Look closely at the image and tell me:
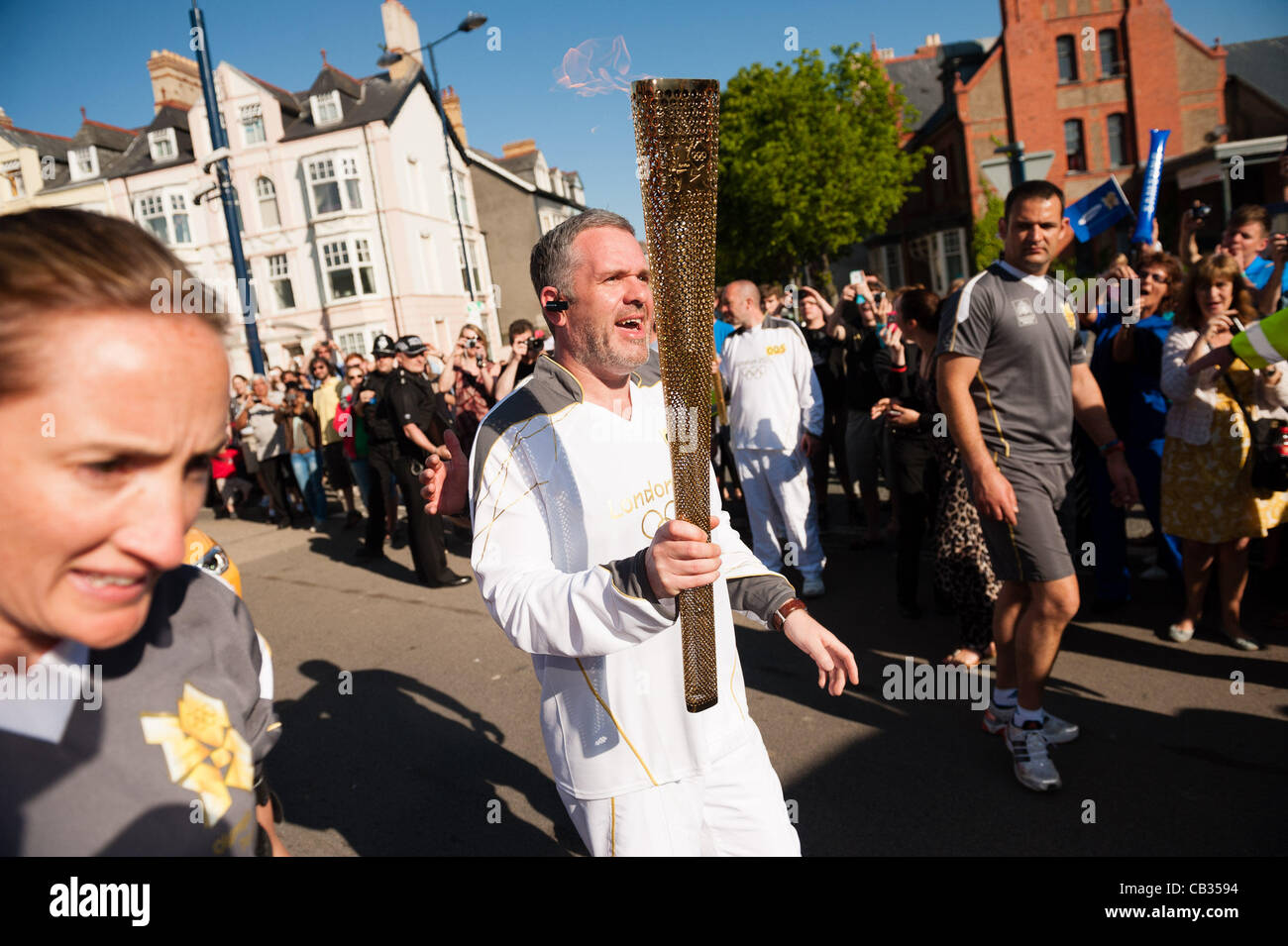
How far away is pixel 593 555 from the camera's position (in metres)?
1.89

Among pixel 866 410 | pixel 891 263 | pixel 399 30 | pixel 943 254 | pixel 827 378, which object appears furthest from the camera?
pixel 891 263

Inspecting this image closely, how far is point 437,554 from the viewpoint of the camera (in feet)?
24.8

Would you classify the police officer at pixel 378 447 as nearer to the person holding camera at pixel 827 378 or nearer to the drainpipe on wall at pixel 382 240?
the person holding camera at pixel 827 378

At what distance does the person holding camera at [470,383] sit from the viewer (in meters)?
8.66

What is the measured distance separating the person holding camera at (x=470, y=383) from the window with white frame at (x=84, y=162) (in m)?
29.8

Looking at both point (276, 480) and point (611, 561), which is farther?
point (276, 480)

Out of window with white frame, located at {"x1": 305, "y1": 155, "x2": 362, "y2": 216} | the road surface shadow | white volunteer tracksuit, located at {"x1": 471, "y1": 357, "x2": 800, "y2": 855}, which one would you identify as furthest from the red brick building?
white volunteer tracksuit, located at {"x1": 471, "y1": 357, "x2": 800, "y2": 855}

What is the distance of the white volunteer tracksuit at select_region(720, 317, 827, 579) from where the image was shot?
6109 millimetres

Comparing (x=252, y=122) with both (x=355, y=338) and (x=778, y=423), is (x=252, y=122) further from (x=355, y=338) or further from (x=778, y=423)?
(x=778, y=423)

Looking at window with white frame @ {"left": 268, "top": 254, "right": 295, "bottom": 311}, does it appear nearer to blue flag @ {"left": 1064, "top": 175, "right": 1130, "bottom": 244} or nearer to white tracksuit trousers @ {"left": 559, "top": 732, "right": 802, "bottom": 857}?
blue flag @ {"left": 1064, "top": 175, "right": 1130, "bottom": 244}

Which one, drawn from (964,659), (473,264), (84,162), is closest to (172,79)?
(84,162)

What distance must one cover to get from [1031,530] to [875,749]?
1.31m
